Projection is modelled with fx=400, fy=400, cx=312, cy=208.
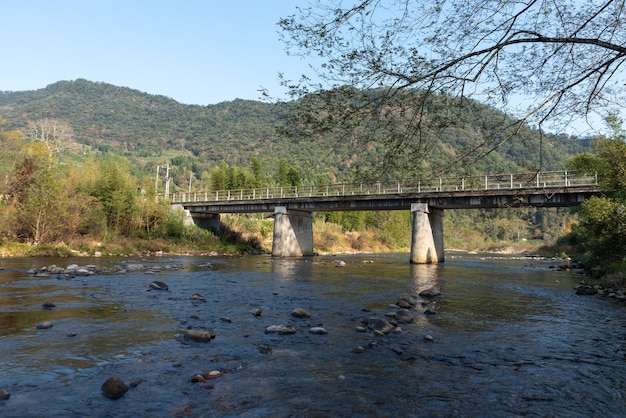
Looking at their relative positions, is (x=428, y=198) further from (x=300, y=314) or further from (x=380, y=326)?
(x=380, y=326)

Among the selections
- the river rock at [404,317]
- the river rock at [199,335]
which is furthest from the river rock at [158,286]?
the river rock at [404,317]

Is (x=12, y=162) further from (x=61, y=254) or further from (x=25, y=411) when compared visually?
(x=25, y=411)

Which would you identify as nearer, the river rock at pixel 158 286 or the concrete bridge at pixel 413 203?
the river rock at pixel 158 286

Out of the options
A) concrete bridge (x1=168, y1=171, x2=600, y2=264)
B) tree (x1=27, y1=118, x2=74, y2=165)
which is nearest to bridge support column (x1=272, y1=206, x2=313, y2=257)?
concrete bridge (x1=168, y1=171, x2=600, y2=264)

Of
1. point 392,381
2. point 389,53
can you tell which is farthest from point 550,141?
point 392,381

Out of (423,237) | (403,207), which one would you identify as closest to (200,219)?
(403,207)

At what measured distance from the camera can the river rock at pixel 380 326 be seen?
9.44 metres

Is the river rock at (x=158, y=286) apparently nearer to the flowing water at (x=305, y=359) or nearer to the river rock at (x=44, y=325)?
the flowing water at (x=305, y=359)

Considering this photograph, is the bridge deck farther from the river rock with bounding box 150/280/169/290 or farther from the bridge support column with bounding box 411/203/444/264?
the river rock with bounding box 150/280/169/290

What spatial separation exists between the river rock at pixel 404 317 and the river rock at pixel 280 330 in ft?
10.5

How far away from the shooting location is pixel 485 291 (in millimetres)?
18312

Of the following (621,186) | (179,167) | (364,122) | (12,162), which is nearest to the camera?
(364,122)

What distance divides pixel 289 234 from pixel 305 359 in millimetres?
40483

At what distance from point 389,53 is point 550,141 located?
3447mm
